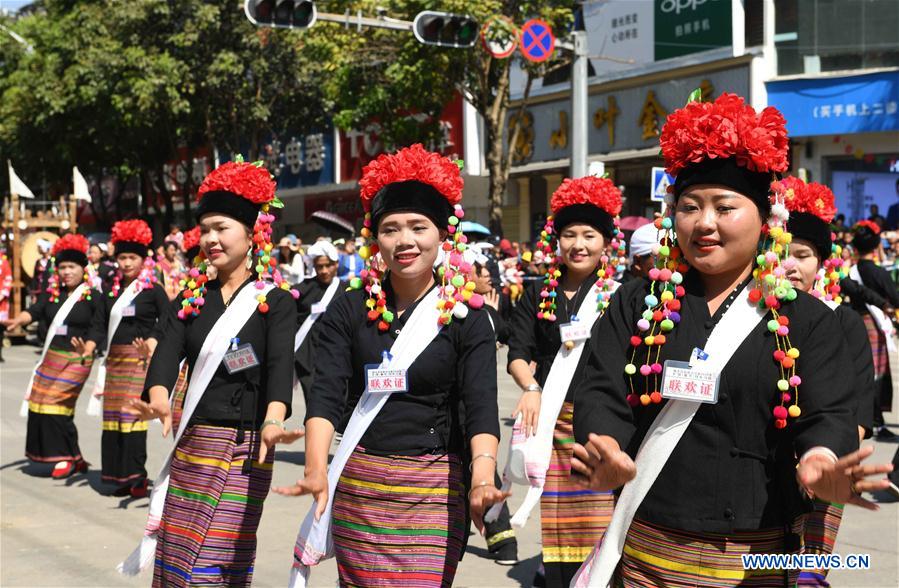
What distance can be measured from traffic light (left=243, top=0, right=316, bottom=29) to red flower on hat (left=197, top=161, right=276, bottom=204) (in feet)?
31.6

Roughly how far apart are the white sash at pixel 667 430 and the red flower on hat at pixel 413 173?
1415mm

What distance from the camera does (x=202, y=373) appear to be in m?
5.06

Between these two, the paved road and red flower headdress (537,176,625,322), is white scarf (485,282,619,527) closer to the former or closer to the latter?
red flower headdress (537,176,625,322)

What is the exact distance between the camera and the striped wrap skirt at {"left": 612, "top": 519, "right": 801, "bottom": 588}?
3152mm

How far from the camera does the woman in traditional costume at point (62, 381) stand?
978 centimetres

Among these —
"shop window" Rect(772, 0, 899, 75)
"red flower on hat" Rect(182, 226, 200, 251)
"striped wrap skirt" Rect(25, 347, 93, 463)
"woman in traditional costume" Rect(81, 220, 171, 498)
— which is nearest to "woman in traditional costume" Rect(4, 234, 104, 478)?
"striped wrap skirt" Rect(25, 347, 93, 463)

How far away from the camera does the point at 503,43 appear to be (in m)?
18.4

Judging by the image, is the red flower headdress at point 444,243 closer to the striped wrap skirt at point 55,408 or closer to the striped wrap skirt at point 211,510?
the striped wrap skirt at point 211,510

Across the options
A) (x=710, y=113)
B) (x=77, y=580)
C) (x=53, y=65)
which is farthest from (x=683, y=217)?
(x=53, y=65)

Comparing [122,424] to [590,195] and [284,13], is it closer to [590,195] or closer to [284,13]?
[590,195]

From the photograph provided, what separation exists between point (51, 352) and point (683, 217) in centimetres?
780

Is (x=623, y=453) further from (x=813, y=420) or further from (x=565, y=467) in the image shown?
(x=565, y=467)

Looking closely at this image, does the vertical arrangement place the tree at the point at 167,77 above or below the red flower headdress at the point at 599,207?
above

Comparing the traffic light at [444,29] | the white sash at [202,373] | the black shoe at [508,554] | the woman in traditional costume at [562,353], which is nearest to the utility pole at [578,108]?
the traffic light at [444,29]
